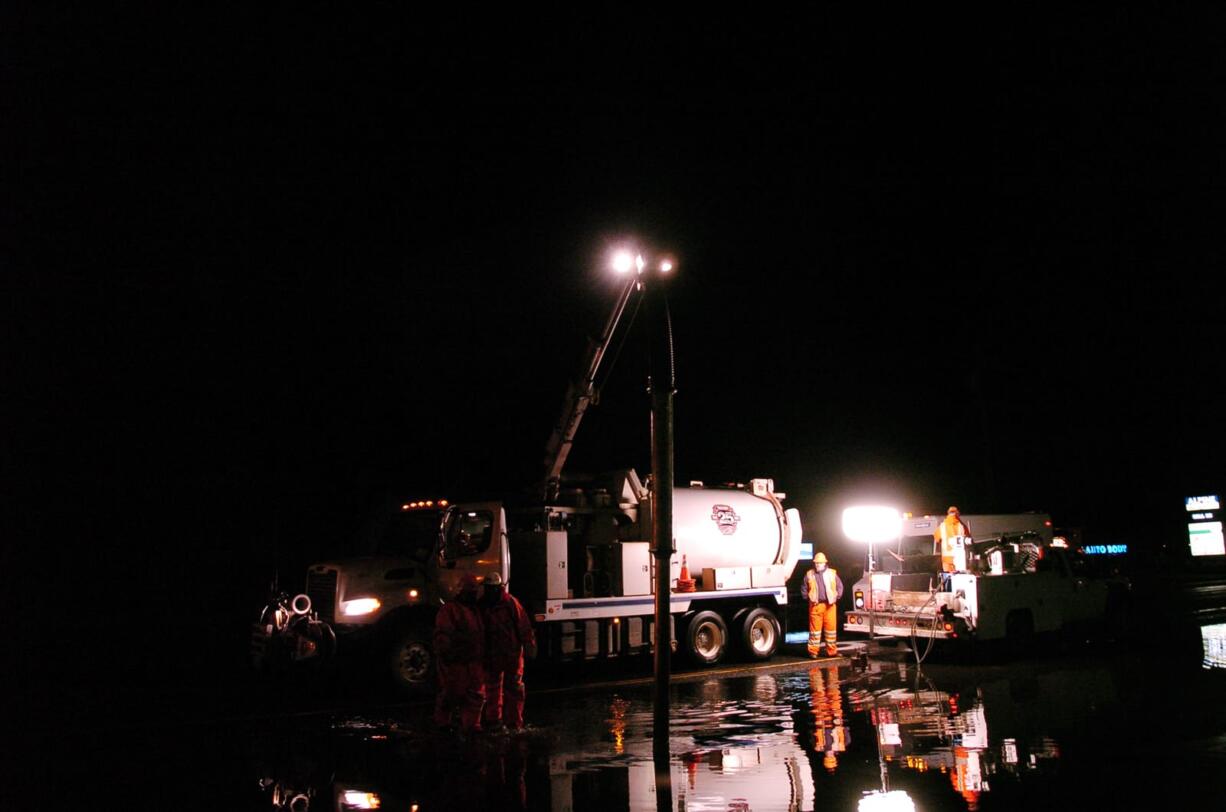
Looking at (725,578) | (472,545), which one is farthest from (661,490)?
(725,578)

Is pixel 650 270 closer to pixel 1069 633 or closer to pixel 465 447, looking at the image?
pixel 1069 633

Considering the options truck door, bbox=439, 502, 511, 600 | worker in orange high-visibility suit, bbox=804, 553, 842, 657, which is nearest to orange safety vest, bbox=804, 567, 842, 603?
worker in orange high-visibility suit, bbox=804, 553, 842, 657

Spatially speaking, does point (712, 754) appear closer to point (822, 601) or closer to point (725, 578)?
point (725, 578)

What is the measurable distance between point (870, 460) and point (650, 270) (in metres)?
45.2

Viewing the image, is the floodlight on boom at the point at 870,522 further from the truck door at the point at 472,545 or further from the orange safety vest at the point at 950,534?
the truck door at the point at 472,545

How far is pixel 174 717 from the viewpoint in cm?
1170

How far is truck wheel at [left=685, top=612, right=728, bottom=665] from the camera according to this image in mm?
15328

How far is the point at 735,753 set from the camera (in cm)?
847

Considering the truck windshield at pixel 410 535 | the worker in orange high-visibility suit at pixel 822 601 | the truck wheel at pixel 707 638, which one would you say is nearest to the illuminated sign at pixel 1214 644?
the worker in orange high-visibility suit at pixel 822 601

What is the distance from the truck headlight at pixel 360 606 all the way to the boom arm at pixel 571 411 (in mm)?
3445

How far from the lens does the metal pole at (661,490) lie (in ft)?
27.0

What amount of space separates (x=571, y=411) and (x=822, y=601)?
18.4ft

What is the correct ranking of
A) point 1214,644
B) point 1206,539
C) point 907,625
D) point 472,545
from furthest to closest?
1. point 1206,539
2. point 1214,644
3. point 907,625
4. point 472,545

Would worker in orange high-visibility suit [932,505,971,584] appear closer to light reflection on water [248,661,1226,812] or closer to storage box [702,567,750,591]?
light reflection on water [248,661,1226,812]
